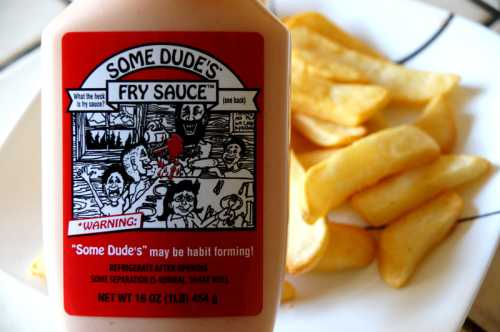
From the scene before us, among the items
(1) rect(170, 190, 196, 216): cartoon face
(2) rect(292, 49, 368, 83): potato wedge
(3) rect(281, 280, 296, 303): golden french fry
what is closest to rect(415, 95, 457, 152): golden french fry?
(2) rect(292, 49, 368, 83): potato wedge

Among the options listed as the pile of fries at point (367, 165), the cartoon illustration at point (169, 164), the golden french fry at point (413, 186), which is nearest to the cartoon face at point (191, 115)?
the cartoon illustration at point (169, 164)

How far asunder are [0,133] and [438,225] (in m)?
0.76

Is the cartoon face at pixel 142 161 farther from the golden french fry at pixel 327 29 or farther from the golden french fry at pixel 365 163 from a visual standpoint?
the golden french fry at pixel 327 29

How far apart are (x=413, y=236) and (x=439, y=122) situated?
0.64 feet

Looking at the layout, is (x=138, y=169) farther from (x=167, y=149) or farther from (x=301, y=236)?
(x=301, y=236)

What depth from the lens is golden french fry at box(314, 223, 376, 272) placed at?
1.00m

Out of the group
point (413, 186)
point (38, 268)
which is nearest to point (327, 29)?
point (413, 186)

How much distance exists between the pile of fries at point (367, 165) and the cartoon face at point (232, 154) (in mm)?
170

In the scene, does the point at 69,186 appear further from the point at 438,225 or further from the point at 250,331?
the point at 438,225

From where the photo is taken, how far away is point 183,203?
0.83 metres

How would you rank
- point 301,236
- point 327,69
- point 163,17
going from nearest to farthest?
point 163,17
point 301,236
point 327,69

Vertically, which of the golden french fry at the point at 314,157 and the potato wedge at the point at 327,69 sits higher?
the potato wedge at the point at 327,69

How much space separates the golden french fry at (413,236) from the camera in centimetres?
100

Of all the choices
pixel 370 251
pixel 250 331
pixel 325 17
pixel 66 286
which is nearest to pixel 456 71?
pixel 325 17
